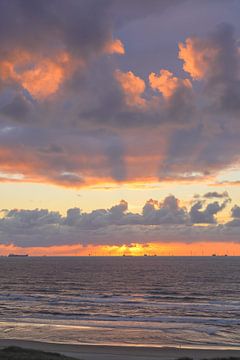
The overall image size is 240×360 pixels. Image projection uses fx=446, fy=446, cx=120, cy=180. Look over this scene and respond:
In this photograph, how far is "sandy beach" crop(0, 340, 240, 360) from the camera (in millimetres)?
34688

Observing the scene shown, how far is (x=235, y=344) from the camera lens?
40531mm

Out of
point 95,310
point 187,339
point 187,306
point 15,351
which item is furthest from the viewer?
point 187,306

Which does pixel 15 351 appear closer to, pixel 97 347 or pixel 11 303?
pixel 97 347

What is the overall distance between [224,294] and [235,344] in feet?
151

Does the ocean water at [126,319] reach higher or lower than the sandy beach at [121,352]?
higher

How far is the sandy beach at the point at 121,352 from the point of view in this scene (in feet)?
114

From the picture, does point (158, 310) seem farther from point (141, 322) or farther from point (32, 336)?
point (32, 336)

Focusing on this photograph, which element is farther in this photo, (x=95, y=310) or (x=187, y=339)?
(x=95, y=310)

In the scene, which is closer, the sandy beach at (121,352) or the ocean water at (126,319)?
the sandy beach at (121,352)

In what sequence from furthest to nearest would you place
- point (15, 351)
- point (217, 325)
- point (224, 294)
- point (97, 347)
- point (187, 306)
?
point (224, 294)
point (187, 306)
point (217, 325)
point (97, 347)
point (15, 351)

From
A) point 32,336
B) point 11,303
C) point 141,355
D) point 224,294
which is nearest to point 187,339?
point 141,355

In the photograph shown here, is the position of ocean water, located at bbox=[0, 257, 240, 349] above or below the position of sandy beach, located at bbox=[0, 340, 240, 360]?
above

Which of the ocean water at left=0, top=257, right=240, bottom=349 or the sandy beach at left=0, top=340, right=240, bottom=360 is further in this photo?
the ocean water at left=0, top=257, right=240, bottom=349

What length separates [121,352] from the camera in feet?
120
